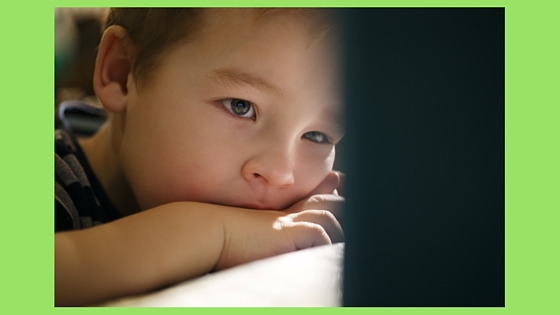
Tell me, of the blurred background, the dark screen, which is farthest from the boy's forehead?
the blurred background

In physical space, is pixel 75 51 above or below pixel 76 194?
above

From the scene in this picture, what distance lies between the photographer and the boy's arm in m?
0.48

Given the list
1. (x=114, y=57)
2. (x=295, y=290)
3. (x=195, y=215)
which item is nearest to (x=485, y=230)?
(x=295, y=290)

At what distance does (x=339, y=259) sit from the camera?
18.0 inches

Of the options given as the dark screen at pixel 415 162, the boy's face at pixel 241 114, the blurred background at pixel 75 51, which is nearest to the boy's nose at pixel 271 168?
the boy's face at pixel 241 114

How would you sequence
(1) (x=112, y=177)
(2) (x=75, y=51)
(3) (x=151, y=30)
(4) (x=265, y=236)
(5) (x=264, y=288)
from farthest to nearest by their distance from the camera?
(2) (x=75, y=51) → (1) (x=112, y=177) → (3) (x=151, y=30) → (4) (x=265, y=236) → (5) (x=264, y=288)

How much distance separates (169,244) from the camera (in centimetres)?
51

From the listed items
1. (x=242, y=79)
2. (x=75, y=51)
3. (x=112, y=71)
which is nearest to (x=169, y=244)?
(x=242, y=79)

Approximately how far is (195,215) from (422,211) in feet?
0.85

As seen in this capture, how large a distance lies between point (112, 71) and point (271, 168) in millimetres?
314

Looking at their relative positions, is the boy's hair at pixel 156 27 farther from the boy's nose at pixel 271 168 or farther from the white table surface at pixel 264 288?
the white table surface at pixel 264 288

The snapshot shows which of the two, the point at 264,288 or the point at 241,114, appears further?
the point at 241,114

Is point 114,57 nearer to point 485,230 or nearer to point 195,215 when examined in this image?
point 195,215

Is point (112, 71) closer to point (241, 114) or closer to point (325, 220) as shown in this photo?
point (241, 114)
